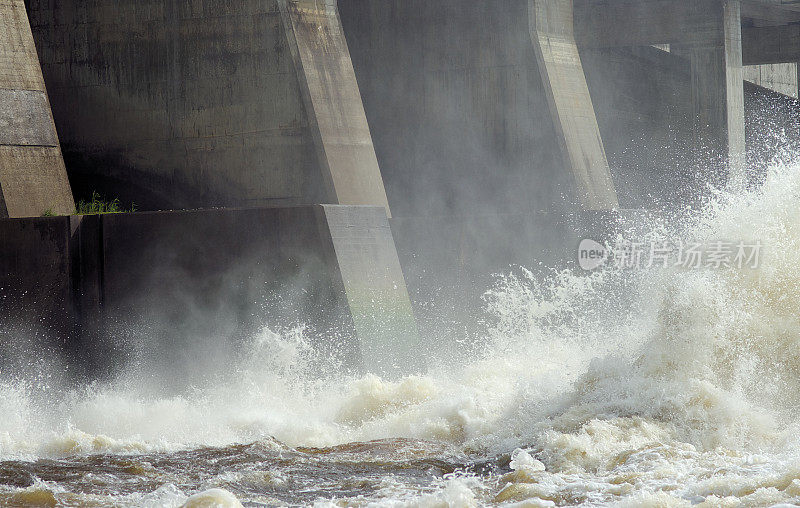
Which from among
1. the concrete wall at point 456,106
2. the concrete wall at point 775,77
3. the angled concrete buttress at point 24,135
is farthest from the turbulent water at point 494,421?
the concrete wall at point 775,77

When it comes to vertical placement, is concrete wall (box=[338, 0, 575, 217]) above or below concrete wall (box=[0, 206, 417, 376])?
above

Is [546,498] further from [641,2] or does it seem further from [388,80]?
[641,2]

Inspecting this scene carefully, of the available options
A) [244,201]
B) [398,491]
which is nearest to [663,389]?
[398,491]

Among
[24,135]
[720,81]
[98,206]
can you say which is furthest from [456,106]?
[24,135]

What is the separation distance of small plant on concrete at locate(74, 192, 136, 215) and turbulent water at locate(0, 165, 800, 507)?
2.56 m

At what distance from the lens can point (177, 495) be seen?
6652 mm

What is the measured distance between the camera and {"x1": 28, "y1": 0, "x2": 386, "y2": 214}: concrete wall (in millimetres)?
12031

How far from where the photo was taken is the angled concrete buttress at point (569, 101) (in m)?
15.5

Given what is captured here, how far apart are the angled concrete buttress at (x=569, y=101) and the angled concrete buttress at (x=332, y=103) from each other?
4.20m

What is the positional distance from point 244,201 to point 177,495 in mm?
6052

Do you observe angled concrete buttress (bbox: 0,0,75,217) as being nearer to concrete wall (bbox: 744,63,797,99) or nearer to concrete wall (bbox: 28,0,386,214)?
concrete wall (bbox: 28,0,386,214)

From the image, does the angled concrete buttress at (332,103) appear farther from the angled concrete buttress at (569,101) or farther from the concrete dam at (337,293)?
the angled concrete buttress at (569,101)

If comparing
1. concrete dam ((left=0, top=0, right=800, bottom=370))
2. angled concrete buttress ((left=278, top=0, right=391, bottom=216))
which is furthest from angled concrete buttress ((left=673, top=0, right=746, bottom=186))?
angled concrete buttress ((left=278, top=0, right=391, bottom=216))

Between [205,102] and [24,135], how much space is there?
91.9 inches
